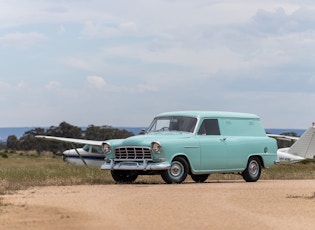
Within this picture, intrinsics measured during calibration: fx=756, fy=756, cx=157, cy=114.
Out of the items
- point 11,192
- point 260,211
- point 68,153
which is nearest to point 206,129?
point 11,192

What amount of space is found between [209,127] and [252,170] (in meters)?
1.99

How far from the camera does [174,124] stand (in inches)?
776

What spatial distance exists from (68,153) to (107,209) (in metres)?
36.1

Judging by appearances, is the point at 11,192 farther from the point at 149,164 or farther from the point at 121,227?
the point at 121,227

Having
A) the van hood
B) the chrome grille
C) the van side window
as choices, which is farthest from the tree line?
the chrome grille

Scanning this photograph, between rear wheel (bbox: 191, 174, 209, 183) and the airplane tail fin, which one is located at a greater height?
the airplane tail fin

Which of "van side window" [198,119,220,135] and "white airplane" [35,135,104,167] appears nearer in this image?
"van side window" [198,119,220,135]

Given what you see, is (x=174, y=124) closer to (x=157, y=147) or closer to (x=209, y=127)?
(x=209, y=127)

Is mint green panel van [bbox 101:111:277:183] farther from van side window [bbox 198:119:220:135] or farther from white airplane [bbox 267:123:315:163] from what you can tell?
white airplane [bbox 267:123:315:163]

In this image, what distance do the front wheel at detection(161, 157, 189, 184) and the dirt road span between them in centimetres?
196

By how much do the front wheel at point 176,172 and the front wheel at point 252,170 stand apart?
2560mm

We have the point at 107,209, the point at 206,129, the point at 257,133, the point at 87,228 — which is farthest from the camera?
the point at 257,133

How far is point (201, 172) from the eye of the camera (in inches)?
759

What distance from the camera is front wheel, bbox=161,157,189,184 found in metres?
18.4
